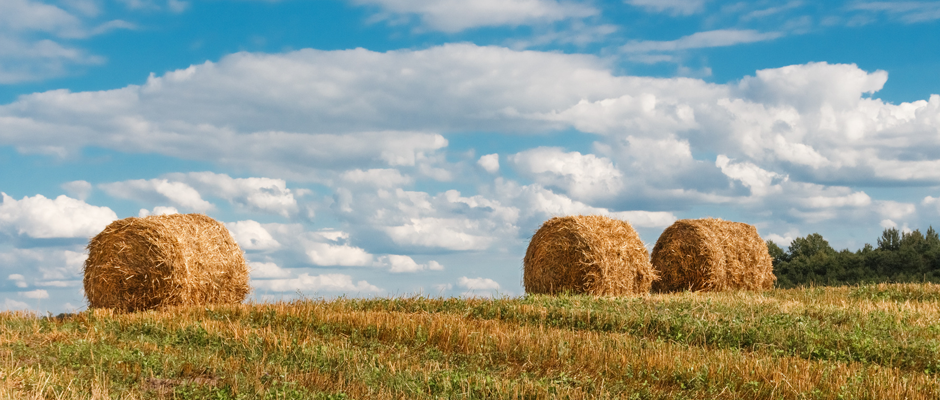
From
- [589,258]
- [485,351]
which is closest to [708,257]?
[589,258]

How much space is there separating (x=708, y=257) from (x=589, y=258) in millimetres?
6209

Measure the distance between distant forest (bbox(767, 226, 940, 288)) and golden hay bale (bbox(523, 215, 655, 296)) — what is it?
14.4 m

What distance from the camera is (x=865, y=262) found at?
112 feet

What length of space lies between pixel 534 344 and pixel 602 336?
181 centimetres

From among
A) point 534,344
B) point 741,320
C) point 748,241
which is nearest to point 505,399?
point 534,344

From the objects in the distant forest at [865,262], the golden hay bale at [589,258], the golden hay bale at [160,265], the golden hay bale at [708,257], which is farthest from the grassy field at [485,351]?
the distant forest at [865,262]

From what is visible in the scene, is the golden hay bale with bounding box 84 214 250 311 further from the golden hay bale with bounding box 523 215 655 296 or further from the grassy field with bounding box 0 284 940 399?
the golden hay bale with bounding box 523 215 655 296

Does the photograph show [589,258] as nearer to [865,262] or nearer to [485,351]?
[485,351]

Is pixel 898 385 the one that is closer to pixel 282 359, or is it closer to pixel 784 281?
pixel 282 359

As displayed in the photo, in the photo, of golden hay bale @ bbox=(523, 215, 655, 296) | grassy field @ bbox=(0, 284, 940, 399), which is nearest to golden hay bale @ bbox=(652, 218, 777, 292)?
golden hay bale @ bbox=(523, 215, 655, 296)

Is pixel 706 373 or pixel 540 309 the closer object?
pixel 706 373

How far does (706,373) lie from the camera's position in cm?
981

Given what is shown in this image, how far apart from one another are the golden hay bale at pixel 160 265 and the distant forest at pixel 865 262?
25.0 metres

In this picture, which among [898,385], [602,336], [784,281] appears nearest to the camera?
[898,385]
